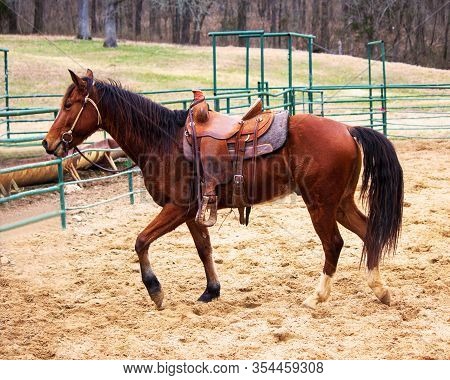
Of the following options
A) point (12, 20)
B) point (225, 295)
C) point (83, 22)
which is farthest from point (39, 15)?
point (225, 295)

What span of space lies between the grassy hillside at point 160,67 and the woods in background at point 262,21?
90.0 inches

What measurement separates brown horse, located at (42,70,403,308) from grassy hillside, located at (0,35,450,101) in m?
19.6

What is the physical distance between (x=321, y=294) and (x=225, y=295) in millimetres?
789

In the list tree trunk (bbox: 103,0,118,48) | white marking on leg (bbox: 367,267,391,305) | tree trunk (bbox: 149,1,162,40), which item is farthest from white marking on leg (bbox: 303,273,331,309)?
tree trunk (bbox: 149,1,162,40)

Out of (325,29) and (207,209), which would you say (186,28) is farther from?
(207,209)

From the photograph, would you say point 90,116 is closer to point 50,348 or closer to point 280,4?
point 50,348

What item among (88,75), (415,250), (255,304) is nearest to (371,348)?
(255,304)

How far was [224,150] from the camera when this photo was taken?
15.3 feet

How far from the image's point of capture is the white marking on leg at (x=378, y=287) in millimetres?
4629

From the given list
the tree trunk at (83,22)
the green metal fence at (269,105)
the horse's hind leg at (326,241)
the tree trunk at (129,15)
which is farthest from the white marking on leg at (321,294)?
the tree trunk at (129,15)

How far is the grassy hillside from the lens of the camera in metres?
25.4

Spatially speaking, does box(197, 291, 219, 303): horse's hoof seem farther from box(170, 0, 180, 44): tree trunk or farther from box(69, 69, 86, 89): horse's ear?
box(170, 0, 180, 44): tree trunk

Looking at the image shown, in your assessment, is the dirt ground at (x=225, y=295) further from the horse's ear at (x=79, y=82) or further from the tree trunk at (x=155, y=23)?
the tree trunk at (x=155, y=23)

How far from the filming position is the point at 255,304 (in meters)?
4.81
